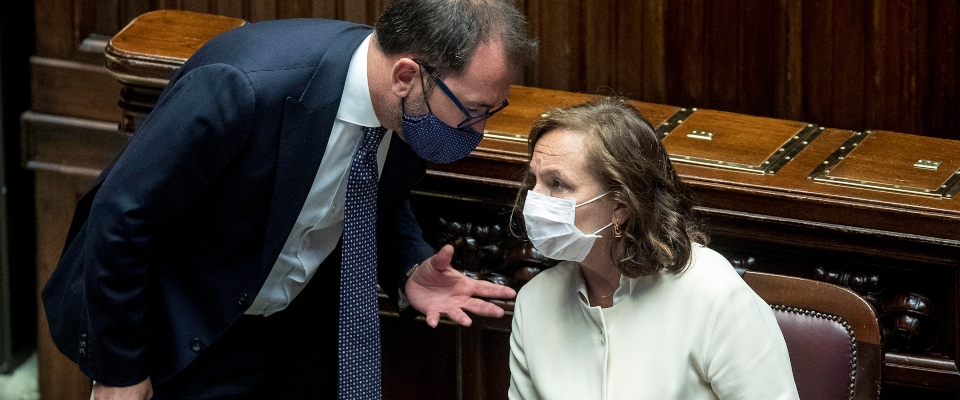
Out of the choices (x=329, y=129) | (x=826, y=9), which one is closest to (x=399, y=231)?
(x=329, y=129)

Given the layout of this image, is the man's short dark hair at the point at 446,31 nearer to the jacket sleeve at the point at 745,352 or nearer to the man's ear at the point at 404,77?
the man's ear at the point at 404,77

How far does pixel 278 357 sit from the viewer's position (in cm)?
289

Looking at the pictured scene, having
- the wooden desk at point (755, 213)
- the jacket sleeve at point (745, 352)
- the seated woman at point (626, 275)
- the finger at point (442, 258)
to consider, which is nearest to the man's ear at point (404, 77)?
the seated woman at point (626, 275)

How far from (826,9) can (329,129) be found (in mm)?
1625

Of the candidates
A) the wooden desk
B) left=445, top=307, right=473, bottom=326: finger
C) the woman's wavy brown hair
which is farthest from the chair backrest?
left=445, top=307, right=473, bottom=326: finger

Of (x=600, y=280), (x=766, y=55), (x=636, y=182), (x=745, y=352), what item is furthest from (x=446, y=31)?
(x=766, y=55)

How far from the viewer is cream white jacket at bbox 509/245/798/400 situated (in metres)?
2.40

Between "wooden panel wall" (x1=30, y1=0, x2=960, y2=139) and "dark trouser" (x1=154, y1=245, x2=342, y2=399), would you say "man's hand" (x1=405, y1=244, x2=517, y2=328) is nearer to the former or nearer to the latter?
"dark trouser" (x1=154, y1=245, x2=342, y2=399)

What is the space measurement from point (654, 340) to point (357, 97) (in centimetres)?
79

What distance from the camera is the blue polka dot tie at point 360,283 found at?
8.98 ft

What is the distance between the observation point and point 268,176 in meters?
2.64

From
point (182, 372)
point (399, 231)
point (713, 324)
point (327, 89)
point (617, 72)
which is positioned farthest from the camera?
point (617, 72)

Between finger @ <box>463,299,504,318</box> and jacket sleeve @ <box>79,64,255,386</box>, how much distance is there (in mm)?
638

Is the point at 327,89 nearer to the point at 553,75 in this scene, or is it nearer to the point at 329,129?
the point at 329,129
